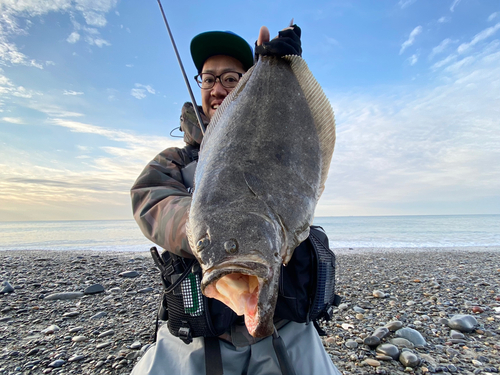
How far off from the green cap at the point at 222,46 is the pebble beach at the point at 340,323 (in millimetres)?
3484

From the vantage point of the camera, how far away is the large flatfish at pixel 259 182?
44.1 inches

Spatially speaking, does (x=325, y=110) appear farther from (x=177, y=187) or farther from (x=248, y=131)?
(x=177, y=187)

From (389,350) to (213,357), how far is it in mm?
2174

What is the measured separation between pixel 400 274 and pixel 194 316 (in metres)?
7.46

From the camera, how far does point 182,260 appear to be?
218cm

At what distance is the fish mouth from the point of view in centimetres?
108

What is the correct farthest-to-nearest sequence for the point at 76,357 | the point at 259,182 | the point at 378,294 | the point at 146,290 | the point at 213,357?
the point at 146,290 → the point at 378,294 → the point at 76,357 → the point at 213,357 → the point at 259,182

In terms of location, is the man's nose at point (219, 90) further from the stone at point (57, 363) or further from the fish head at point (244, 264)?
the stone at point (57, 363)

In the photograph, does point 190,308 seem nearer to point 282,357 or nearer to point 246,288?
point 282,357

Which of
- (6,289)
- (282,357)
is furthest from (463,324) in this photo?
(6,289)

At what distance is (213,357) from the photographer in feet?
7.13

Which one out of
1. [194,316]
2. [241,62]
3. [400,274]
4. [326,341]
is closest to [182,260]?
[194,316]

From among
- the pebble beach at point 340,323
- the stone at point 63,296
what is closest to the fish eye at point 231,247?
the pebble beach at point 340,323

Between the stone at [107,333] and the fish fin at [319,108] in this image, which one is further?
the stone at [107,333]
